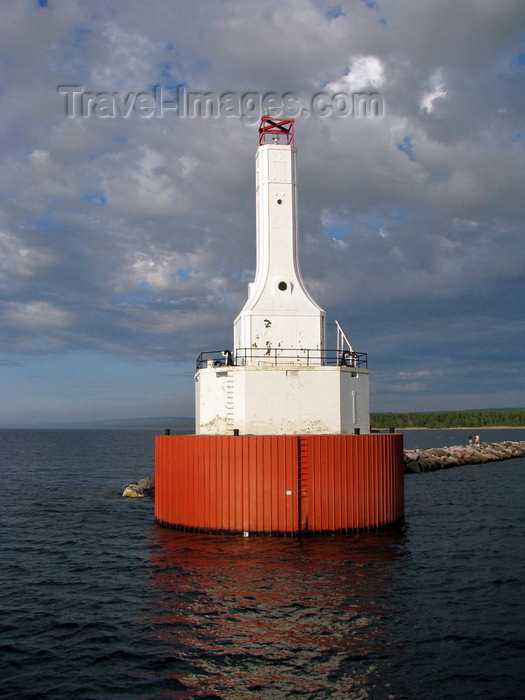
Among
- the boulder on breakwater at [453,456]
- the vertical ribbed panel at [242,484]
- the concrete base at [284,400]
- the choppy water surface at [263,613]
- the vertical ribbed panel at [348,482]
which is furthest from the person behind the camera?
the boulder on breakwater at [453,456]

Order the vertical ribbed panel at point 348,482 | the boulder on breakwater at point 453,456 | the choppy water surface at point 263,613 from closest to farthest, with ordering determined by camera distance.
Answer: the choppy water surface at point 263,613 < the vertical ribbed panel at point 348,482 < the boulder on breakwater at point 453,456

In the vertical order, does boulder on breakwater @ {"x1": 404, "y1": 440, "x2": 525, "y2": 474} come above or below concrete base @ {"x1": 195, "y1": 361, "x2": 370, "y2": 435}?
below

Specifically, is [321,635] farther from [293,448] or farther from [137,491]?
[137,491]

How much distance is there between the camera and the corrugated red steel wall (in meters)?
19.5

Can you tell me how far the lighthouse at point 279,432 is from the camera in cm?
1956

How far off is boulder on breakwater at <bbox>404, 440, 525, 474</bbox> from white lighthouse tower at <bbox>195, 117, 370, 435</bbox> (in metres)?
26.9

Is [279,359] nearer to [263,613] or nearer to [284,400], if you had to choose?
[284,400]

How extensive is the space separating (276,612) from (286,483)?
606cm

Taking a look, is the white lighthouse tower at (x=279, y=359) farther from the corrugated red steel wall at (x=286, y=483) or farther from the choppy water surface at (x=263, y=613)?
the choppy water surface at (x=263, y=613)

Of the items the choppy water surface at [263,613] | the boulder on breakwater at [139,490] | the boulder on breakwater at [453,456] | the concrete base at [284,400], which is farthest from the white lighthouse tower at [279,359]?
the boulder on breakwater at [453,456]

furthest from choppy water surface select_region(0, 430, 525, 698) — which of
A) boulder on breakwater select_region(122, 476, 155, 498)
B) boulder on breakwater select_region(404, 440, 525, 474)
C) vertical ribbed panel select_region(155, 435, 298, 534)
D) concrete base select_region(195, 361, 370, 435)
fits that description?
boulder on breakwater select_region(404, 440, 525, 474)

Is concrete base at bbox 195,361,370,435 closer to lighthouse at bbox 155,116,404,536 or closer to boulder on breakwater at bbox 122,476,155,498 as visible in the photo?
lighthouse at bbox 155,116,404,536

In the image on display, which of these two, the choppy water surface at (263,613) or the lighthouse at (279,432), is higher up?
the lighthouse at (279,432)

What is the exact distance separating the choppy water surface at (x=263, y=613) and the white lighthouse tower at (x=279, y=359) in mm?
4228
